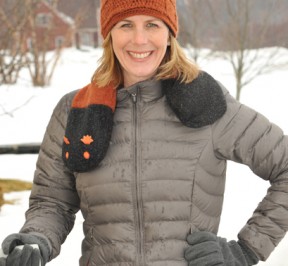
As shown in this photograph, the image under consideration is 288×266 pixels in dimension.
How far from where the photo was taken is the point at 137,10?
Result: 2.02m

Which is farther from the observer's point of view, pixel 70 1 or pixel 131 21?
pixel 70 1

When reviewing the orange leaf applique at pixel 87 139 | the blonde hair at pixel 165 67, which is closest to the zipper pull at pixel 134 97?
the blonde hair at pixel 165 67

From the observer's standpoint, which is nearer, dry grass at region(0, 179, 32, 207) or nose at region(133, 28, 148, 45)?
nose at region(133, 28, 148, 45)

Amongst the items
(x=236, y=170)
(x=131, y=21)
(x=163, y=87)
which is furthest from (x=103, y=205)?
(x=236, y=170)

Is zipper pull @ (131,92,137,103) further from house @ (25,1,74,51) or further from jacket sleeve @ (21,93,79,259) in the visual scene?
house @ (25,1,74,51)

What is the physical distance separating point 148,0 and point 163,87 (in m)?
0.34

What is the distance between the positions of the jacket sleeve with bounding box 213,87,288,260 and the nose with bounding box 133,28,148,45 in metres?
0.40

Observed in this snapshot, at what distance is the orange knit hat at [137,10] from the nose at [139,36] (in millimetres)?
65

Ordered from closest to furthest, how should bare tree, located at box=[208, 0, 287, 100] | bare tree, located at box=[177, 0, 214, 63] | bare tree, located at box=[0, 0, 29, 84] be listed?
1. bare tree, located at box=[0, 0, 29, 84]
2. bare tree, located at box=[208, 0, 287, 100]
3. bare tree, located at box=[177, 0, 214, 63]

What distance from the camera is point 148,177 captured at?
2000 mm

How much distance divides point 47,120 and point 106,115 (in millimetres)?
11448

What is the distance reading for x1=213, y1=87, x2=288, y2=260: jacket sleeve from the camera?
204 centimetres

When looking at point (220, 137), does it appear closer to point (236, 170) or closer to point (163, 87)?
point (163, 87)

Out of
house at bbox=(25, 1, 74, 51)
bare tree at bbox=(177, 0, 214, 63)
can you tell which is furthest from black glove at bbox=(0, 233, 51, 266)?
bare tree at bbox=(177, 0, 214, 63)
